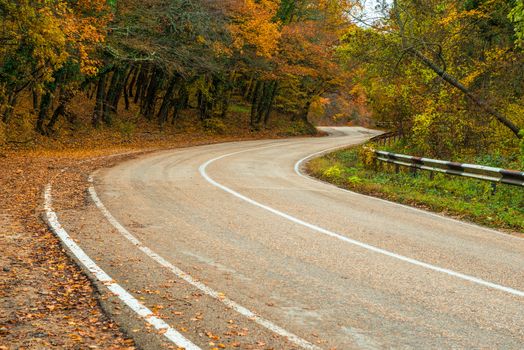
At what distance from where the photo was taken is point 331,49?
990 inches

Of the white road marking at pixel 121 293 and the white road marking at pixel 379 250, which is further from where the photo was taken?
the white road marking at pixel 379 250

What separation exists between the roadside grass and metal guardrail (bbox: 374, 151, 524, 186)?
0.41 m

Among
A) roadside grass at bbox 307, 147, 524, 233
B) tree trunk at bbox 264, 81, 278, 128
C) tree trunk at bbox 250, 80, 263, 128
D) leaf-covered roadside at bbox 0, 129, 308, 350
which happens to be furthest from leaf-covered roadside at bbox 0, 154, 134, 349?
tree trunk at bbox 264, 81, 278, 128

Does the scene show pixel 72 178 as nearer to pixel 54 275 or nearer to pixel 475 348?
pixel 54 275

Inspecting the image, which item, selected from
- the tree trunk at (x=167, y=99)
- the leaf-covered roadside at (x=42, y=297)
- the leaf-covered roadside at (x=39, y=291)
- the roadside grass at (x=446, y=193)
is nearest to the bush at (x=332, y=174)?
the roadside grass at (x=446, y=193)

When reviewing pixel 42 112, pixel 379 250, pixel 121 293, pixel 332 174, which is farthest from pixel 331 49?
pixel 121 293

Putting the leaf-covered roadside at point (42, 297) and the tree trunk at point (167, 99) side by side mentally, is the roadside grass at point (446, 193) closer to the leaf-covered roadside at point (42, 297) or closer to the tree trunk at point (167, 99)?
the leaf-covered roadside at point (42, 297)

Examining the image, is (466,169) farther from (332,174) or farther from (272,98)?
(272,98)

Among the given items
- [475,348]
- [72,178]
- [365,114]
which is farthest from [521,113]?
[365,114]

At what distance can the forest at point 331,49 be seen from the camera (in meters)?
16.6

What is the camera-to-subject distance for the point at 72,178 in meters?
13.7

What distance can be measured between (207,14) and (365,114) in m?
49.8

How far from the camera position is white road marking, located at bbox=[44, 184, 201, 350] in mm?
4289

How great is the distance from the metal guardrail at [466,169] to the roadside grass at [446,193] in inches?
16.3
